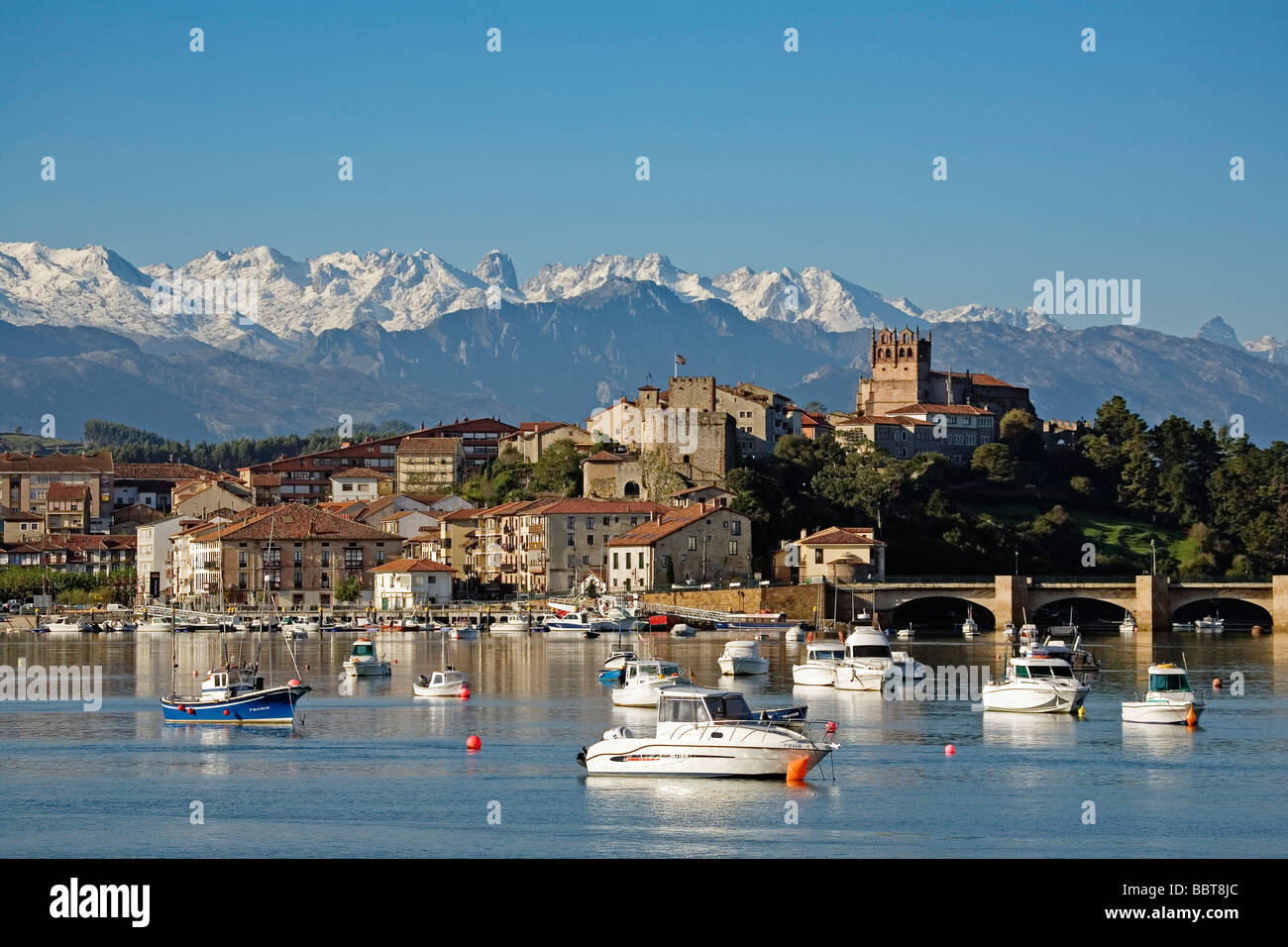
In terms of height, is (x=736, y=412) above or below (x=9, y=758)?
above

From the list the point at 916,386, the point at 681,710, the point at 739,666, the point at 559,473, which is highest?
the point at 916,386

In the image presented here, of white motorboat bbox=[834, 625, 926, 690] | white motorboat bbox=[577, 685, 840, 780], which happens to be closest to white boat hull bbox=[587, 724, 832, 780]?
white motorboat bbox=[577, 685, 840, 780]

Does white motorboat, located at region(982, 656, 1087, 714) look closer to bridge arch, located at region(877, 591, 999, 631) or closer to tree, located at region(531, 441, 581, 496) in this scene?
bridge arch, located at region(877, 591, 999, 631)

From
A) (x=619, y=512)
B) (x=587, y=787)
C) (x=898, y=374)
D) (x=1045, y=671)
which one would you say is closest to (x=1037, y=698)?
(x=1045, y=671)

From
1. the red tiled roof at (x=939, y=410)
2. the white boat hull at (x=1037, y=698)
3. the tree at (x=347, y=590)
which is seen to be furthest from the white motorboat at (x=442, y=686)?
the red tiled roof at (x=939, y=410)

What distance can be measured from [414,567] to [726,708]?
87.2 metres

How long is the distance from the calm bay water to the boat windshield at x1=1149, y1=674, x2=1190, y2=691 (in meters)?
1.57

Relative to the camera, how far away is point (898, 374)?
183 m

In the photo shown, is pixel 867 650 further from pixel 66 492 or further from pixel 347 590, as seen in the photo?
pixel 66 492

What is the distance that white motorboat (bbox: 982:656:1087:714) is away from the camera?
172 feet
